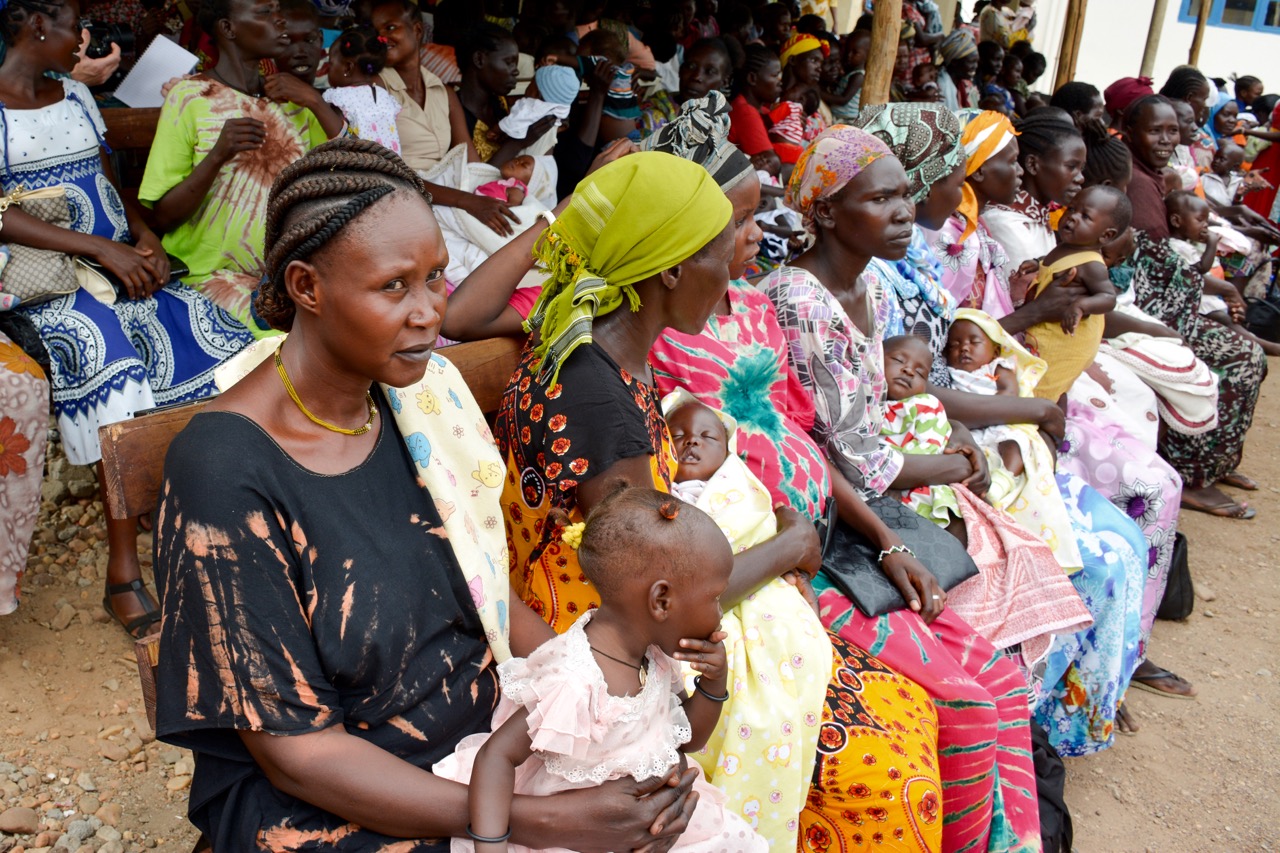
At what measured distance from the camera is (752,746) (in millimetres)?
2088

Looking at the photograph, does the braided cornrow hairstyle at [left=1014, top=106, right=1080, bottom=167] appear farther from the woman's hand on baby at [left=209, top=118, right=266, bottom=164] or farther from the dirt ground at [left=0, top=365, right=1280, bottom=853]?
the woman's hand on baby at [left=209, top=118, right=266, bottom=164]

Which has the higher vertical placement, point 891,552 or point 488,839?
point 488,839

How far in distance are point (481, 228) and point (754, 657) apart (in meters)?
2.48

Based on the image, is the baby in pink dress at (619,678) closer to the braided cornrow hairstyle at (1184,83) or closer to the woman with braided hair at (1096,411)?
the woman with braided hair at (1096,411)

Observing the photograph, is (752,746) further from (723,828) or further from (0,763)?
(0,763)

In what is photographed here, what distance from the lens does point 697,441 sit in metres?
2.44

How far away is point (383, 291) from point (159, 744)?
76.7 inches

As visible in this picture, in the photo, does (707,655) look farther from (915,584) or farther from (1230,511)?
(1230,511)

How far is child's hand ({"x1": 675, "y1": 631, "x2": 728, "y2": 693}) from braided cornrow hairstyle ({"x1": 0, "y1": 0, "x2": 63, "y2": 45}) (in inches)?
114

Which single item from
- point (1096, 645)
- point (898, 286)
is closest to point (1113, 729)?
point (1096, 645)

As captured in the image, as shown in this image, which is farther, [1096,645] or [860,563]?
[1096,645]

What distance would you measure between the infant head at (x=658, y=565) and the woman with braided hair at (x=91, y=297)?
204cm

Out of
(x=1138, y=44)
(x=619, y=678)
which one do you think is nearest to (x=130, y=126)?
(x=619, y=678)

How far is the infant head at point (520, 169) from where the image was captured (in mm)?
4566
